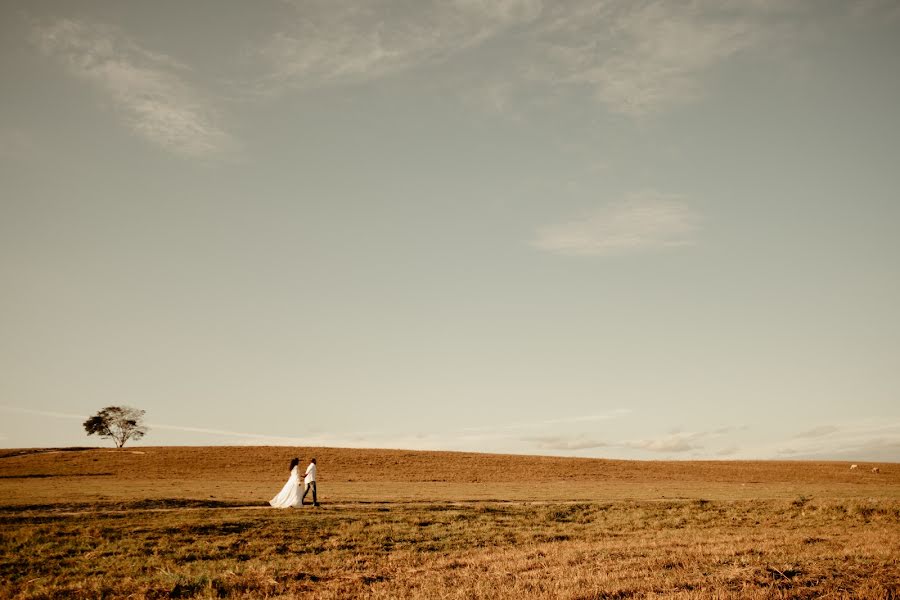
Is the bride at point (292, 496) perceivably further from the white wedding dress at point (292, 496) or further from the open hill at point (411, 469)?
the open hill at point (411, 469)

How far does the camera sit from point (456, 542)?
1877 centimetres

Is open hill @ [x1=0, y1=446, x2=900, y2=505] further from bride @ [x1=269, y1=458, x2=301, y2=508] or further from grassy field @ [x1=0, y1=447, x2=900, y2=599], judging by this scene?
grassy field @ [x1=0, y1=447, x2=900, y2=599]

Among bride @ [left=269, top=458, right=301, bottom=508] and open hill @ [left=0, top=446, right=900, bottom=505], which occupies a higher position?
bride @ [left=269, top=458, right=301, bottom=508]

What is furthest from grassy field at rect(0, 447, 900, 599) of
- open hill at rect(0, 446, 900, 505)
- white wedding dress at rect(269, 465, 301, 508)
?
open hill at rect(0, 446, 900, 505)

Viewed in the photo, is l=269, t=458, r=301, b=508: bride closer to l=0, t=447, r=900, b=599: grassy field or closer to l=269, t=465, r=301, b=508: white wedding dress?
l=269, t=465, r=301, b=508: white wedding dress

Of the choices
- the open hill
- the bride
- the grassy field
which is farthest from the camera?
the open hill

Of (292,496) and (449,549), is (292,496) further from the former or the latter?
(449,549)

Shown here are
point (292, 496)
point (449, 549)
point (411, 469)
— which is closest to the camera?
point (449, 549)

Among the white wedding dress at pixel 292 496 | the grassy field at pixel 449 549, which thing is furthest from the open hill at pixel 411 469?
the grassy field at pixel 449 549

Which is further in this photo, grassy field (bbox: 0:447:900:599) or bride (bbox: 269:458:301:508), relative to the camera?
bride (bbox: 269:458:301:508)

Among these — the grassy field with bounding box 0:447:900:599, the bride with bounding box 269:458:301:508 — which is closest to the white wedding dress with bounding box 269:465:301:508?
the bride with bounding box 269:458:301:508

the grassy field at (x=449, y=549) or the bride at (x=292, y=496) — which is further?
the bride at (x=292, y=496)

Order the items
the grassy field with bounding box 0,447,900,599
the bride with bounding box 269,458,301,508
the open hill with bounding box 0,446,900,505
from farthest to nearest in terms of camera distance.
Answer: the open hill with bounding box 0,446,900,505, the bride with bounding box 269,458,301,508, the grassy field with bounding box 0,447,900,599

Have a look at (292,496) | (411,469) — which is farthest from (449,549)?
(411,469)
